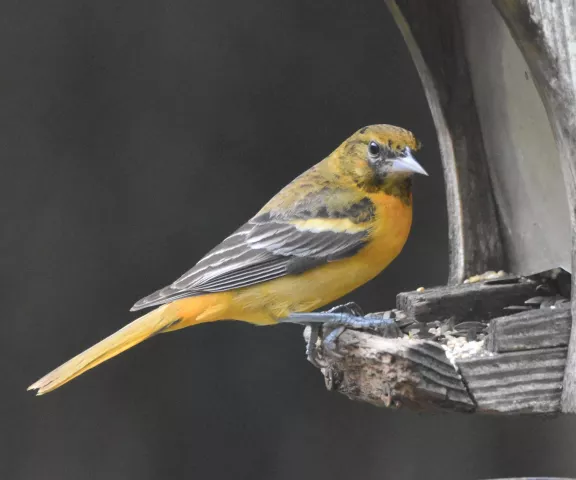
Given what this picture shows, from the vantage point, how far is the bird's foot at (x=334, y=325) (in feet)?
8.22

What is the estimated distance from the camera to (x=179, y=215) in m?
4.57

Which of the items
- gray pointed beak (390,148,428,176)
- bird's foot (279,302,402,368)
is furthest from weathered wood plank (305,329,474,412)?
gray pointed beak (390,148,428,176)

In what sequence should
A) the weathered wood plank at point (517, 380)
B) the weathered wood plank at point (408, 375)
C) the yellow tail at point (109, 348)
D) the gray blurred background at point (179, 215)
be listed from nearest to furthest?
the weathered wood plank at point (408, 375), the weathered wood plank at point (517, 380), the yellow tail at point (109, 348), the gray blurred background at point (179, 215)

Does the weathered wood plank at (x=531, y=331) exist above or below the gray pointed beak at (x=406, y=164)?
below

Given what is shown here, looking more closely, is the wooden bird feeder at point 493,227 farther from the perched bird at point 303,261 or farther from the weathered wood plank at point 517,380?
the perched bird at point 303,261

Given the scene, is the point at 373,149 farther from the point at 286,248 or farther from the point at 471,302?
the point at 471,302

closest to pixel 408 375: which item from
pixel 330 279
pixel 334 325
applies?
pixel 334 325

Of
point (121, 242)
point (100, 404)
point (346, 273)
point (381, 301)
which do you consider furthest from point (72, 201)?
point (346, 273)

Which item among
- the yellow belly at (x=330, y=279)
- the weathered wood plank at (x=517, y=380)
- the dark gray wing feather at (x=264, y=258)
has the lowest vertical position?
the weathered wood plank at (x=517, y=380)

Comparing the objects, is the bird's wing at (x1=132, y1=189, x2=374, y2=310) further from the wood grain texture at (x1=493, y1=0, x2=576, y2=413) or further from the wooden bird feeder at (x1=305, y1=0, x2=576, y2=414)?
the wood grain texture at (x1=493, y1=0, x2=576, y2=413)

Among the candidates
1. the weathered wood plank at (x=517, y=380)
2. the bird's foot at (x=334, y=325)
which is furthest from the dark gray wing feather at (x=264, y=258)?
the weathered wood plank at (x=517, y=380)

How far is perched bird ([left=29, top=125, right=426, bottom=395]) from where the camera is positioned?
2895 millimetres

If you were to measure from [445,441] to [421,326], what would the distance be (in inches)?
85.8

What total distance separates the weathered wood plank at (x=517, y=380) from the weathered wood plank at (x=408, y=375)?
1.6 inches
